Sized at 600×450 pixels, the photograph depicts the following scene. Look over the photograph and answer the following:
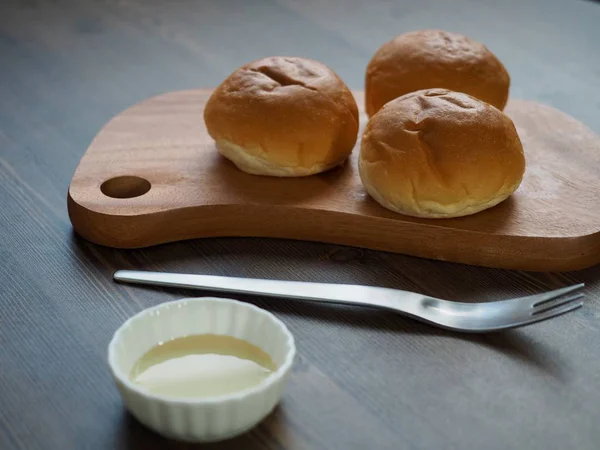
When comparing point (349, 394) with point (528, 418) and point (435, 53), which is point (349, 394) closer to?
point (528, 418)

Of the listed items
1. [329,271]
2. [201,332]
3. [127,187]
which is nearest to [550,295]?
[329,271]

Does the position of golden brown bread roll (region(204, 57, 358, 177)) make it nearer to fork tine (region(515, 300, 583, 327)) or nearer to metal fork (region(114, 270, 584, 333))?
metal fork (region(114, 270, 584, 333))

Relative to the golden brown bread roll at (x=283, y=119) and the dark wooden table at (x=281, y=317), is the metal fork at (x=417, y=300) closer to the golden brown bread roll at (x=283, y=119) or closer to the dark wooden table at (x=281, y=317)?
the dark wooden table at (x=281, y=317)

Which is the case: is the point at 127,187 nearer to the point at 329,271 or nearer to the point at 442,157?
the point at 329,271

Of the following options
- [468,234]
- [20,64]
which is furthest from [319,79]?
[20,64]

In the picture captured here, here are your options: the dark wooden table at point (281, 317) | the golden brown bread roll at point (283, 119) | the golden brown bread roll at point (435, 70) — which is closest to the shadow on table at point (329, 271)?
the dark wooden table at point (281, 317)
